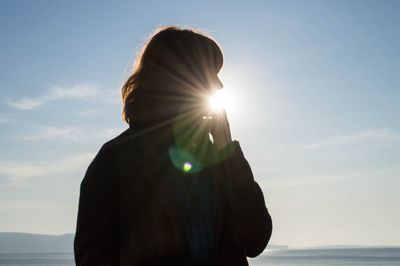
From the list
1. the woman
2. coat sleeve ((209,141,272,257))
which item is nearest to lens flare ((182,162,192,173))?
the woman

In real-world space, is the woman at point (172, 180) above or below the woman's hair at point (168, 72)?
below

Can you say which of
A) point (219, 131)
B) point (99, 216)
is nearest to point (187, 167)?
point (219, 131)

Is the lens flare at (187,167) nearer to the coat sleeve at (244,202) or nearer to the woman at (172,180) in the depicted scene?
the woman at (172,180)

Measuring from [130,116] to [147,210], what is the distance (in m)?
0.56

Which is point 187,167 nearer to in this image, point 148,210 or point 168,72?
point 148,210

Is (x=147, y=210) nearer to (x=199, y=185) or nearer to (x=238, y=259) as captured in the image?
(x=199, y=185)

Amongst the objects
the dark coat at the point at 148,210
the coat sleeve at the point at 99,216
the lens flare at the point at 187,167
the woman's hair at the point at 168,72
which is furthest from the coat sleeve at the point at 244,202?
the coat sleeve at the point at 99,216

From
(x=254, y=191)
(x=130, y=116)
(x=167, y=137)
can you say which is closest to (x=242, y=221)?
(x=254, y=191)

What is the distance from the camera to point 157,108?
278 centimetres

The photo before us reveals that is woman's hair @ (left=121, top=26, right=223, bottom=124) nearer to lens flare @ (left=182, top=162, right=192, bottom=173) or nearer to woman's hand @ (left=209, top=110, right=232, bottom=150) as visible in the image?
woman's hand @ (left=209, top=110, right=232, bottom=150)

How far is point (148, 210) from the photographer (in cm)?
253

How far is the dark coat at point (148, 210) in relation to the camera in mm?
2428

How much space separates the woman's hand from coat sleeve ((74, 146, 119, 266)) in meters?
0.60

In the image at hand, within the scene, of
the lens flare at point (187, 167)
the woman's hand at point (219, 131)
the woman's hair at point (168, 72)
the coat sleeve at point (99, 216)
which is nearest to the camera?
the coat sleeve at point (99, 216)
